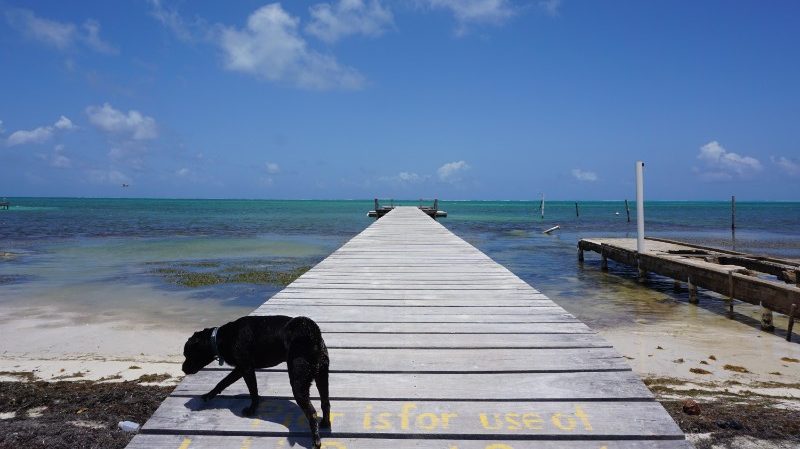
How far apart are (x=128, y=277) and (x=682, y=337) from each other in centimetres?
1306

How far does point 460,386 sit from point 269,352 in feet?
3.25

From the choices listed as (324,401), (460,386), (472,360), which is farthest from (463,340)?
(324,401)

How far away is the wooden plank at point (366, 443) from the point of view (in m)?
2.10

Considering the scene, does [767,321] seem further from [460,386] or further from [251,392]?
[251,392]

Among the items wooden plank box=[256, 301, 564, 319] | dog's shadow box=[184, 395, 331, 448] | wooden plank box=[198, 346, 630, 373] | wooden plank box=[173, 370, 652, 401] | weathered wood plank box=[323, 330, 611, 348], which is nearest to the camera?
dog's shadow box=[184, 395, 331, 448]

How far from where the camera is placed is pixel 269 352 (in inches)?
95.5

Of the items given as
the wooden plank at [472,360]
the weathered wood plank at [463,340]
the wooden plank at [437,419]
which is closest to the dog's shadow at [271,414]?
the wooden plank at [437,419]

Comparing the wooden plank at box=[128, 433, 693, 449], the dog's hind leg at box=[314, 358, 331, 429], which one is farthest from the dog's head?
the dog's hind leg at box=[314, 358, 331, 429]

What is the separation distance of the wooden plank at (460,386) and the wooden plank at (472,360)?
85 millimetres

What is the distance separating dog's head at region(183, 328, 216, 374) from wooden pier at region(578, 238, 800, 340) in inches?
319

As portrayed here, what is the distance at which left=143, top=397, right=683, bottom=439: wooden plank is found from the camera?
2189 mm

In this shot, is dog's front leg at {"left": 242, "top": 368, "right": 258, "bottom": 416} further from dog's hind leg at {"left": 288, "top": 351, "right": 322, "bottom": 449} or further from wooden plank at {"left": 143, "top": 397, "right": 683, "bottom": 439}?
dog's hind leg at {"left": 288, "top": 351, "right": 322, "bottom": 449}

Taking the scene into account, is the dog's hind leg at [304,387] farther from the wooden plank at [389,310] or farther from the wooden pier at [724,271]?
the wooden pier at [724,271]

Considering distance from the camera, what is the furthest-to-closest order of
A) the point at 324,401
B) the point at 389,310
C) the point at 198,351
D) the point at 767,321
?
the point at 767,321 < the point at 389,310 < the point at 198,351 < the point at 324,401
